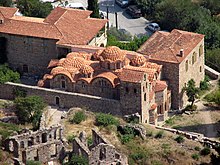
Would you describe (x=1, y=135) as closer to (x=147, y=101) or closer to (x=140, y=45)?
(x=147, y=101)

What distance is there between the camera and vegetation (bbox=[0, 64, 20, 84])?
243 feet

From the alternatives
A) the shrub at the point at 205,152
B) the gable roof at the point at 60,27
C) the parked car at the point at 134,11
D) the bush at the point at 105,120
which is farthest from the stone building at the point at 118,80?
the parked car at the point at 134,11

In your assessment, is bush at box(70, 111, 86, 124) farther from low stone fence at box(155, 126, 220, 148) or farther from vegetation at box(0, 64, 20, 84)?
vegetation at box(0, 64, 20, 84)

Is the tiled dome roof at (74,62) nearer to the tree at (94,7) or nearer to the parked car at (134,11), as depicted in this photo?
the tree at (94,7)

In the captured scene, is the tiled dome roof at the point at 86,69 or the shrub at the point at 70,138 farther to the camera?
the tiled dome roof at the point at 86,69

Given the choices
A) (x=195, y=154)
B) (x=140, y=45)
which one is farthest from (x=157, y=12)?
(x=195, y=154)

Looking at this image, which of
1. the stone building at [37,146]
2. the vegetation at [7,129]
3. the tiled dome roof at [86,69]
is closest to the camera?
the stone building at [37,146]

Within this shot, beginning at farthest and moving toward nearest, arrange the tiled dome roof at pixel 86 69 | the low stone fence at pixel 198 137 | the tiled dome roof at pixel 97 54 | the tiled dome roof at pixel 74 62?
the tiled dome roof at pixel 97 54, the tiled dome roof at pixel 74 62, the tiled dome roof at pixel 86 69, the low stone fence at pixel 198 137

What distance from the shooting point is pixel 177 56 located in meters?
72.6

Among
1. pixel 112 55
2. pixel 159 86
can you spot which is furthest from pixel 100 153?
pixel 159 86

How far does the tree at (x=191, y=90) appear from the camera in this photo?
240 feet

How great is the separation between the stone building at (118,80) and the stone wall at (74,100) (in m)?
0.44

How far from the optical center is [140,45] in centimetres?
8125

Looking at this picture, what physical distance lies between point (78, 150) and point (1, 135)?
6.32 metres
